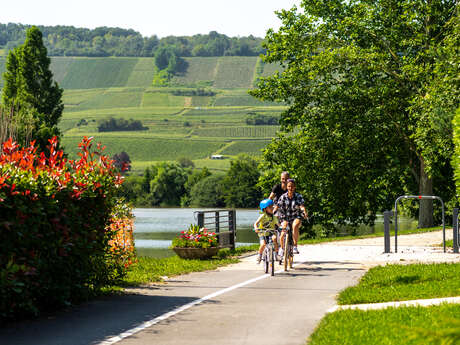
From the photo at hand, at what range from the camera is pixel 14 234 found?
8602mm

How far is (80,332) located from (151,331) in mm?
808

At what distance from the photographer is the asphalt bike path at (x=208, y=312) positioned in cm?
797

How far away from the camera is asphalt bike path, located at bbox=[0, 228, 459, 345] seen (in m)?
7.97

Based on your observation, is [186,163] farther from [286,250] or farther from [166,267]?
[286,250]

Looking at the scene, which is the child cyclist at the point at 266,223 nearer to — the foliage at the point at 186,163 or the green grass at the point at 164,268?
the green grass at the point at 164,268

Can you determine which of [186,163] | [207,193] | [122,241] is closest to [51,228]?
[122,241]

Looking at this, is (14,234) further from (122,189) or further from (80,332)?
(122,189)

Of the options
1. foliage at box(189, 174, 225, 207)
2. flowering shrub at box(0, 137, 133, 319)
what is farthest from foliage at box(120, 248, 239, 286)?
foliage at box(189, 174, 225, 207)

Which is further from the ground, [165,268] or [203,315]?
[203,315]

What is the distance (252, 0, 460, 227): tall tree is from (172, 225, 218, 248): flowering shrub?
15.2 m

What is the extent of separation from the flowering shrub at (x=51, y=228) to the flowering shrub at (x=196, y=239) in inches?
241

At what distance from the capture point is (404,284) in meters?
12.1

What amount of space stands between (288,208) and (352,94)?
1908cm

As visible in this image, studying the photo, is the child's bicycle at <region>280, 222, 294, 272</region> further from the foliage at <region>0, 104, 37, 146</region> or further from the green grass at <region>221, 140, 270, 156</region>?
the green grass at <region>221, 140, 270, 156</region>
